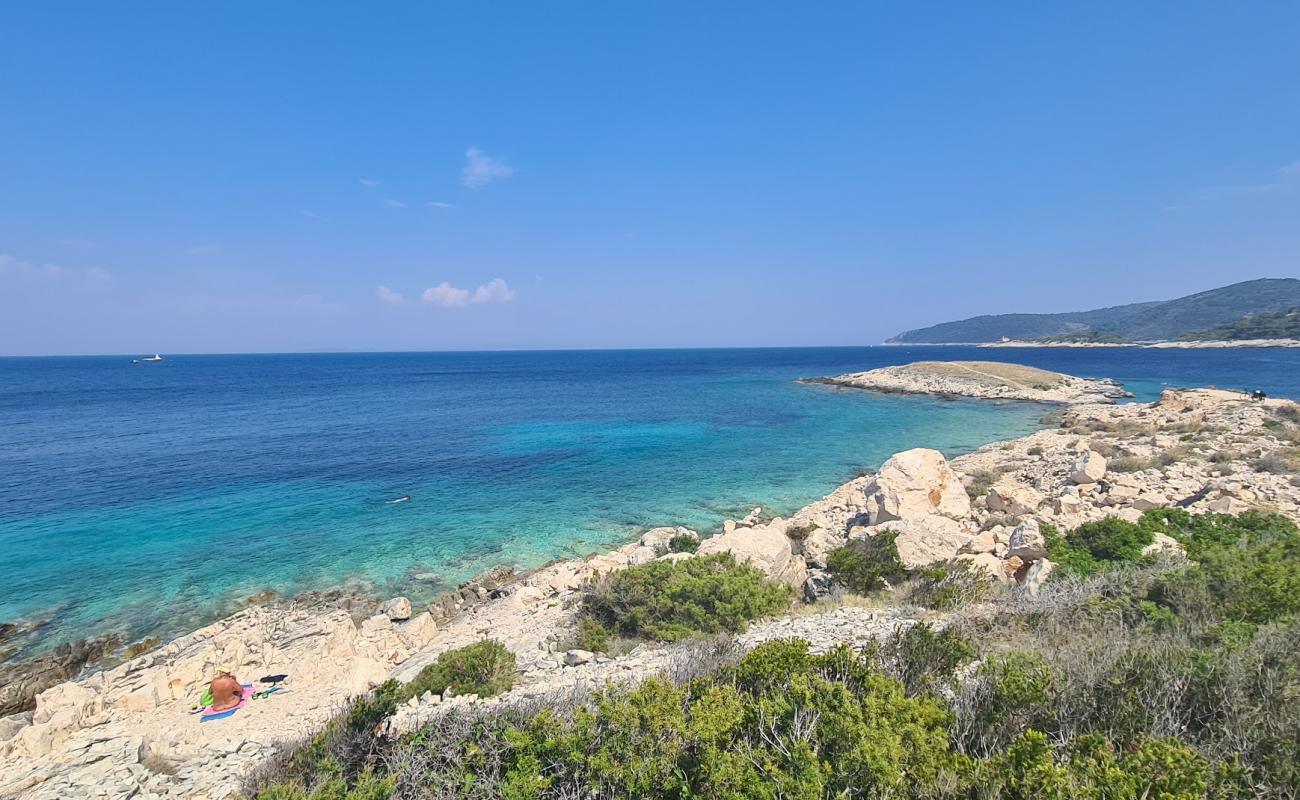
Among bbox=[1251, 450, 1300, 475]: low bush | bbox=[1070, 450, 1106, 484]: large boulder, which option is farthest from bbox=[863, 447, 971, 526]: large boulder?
bbox=[1251, 450, 1300, 475]: low bush

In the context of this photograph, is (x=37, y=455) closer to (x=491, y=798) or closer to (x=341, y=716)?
(x=341, y=716)

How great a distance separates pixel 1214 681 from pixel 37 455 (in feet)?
166

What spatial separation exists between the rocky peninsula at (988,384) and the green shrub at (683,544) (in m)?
51.0

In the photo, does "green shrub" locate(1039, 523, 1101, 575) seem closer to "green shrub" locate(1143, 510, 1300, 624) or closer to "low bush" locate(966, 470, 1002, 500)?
"green shrub" locate(1143, 510, 1300, 624)

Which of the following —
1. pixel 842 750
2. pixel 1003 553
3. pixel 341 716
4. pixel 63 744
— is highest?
pixel 842 750

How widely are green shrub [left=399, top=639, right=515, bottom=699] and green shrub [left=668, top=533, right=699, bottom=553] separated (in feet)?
25.7

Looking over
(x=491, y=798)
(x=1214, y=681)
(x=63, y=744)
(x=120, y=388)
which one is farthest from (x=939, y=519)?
(x=120, y=388)

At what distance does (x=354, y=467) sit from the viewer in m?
30.5

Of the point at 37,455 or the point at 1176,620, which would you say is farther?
the point at 37,455

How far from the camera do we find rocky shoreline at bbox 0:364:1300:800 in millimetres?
8469

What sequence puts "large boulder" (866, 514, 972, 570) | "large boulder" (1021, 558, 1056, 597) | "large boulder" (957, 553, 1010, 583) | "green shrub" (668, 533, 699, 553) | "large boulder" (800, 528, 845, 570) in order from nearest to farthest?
"large boulder" (1021, 558, 1056, 597)
"large boulder" (957, 553, 1010, 583)
"large boulder" (866, 514, 972, 570)
"large boulder" (800, 528, 845, 570)
"green shrub" (668, 533, 699, 553)

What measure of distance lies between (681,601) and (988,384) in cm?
6404

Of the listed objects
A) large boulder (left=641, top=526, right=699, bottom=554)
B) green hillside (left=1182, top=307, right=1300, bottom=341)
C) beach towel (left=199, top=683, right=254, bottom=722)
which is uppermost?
green hillside (left=1182, top=307, right=1300, bottom=341)

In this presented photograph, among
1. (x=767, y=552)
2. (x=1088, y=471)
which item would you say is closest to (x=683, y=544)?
(x=767, y=552)
